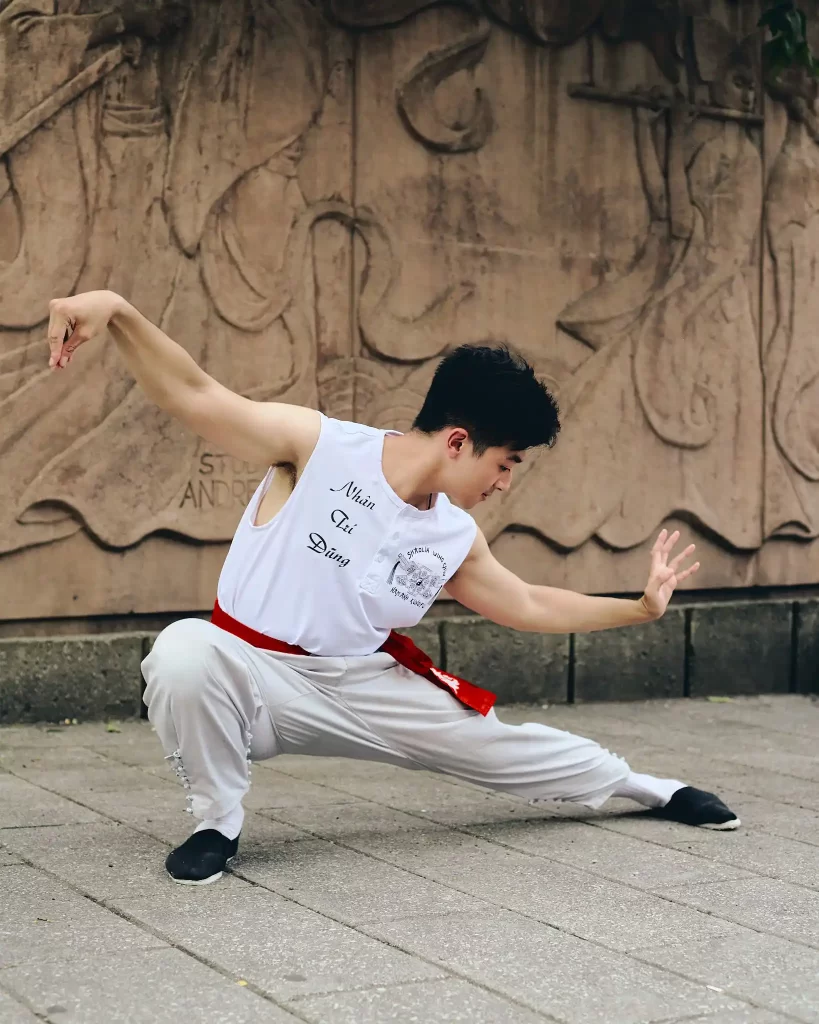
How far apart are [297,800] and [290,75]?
10.8 feet

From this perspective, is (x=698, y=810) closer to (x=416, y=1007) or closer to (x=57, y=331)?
(x=416, y=1007)

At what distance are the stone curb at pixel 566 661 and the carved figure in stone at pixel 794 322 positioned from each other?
0.60 m

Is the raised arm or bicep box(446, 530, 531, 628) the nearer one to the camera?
the raised arm

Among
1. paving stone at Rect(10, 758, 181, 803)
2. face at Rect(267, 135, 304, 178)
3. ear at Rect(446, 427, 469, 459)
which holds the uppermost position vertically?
face at Rect(267, 135, 304, 178)

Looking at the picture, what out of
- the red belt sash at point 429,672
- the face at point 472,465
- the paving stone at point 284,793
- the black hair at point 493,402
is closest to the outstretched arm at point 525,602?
the red belt sash at point 429,672

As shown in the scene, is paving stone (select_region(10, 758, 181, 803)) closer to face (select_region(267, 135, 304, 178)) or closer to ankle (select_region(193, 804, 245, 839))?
ankle (select_region(193, 804, 245, 839))

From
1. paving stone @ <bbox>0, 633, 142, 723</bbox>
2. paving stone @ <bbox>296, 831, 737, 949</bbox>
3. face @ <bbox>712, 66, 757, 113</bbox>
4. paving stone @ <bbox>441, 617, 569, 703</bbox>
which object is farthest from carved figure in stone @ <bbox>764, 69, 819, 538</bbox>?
paving stone @ <bbox>296, 831, 737, 949</bbox>

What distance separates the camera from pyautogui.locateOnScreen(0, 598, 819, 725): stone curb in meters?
6.10

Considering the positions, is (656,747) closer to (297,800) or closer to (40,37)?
(297,800)

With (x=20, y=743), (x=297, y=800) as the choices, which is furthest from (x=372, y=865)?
(x=20, y=743)

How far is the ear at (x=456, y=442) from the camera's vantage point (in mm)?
4012

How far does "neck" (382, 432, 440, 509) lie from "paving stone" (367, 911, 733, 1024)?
1.17m

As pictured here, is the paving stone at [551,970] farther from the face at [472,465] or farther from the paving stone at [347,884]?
the face at [472,465]

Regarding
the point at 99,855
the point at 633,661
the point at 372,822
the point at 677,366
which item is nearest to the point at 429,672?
the point at 372,822
